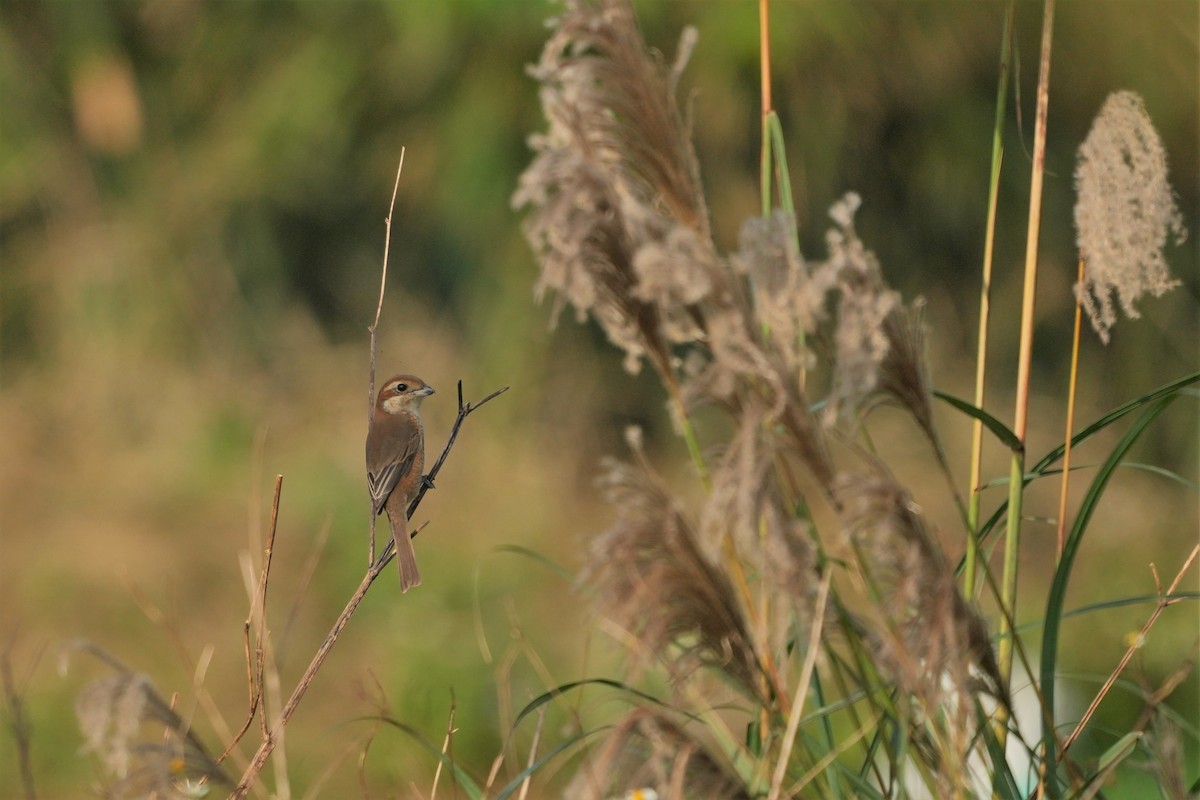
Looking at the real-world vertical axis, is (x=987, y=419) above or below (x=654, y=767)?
above

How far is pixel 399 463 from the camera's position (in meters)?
1.83

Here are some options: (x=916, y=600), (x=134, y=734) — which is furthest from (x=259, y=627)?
(x=916, y=600)

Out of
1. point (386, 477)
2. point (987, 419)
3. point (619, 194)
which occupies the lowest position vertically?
point (386, 477)

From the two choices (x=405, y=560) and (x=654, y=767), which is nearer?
(x=654, y=767)

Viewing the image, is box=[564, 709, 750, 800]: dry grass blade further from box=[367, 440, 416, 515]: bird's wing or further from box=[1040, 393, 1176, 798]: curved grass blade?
box=[367, 440, 416, 515]: bird's wing

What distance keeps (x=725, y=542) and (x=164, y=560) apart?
3.89 m

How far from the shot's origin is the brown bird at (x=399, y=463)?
5.77 feet

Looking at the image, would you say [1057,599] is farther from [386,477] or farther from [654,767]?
[386,477]

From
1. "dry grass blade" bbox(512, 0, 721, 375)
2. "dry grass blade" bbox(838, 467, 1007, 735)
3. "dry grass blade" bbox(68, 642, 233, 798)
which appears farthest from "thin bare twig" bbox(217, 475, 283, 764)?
"dry grass blade" bbox(838, 467, 1007, 735)

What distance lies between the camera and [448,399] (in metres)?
A: 4.62

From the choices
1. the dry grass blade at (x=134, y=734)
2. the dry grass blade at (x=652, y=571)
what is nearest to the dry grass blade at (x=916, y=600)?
A: the dry grass blade at (x=652, y=571)

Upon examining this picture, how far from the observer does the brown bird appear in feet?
5.77

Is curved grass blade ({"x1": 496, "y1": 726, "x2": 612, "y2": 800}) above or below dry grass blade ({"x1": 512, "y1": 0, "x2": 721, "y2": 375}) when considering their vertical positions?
below

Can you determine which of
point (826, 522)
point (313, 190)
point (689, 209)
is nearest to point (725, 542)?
point (689, 209)
